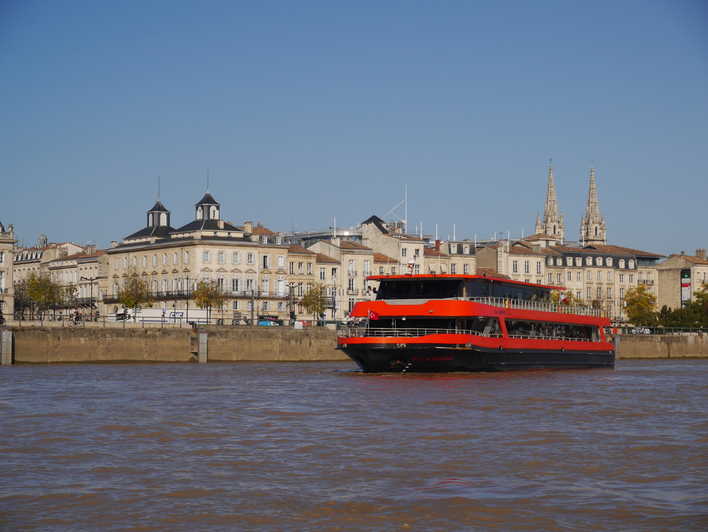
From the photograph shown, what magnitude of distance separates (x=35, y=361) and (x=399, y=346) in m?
24.2

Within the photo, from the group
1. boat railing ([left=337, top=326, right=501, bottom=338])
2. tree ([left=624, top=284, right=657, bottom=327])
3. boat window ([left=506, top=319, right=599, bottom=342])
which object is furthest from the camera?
tree ([left=624, top=284, right=657, bottom=327])

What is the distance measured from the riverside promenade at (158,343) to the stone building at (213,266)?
1980 cm

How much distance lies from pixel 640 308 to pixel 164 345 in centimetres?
6059

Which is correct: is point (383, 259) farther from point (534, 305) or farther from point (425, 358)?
point (425, 358)

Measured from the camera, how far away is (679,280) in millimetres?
133250

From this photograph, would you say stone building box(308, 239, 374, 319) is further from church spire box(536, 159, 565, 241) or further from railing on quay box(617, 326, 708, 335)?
church spire box(536, 159, 565, 241)

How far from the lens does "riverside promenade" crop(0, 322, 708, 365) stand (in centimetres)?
6275

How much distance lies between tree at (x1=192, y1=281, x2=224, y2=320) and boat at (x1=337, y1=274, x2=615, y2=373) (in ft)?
131

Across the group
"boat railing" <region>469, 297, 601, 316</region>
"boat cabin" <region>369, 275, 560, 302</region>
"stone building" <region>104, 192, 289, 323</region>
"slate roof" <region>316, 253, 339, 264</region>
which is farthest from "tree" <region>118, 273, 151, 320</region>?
"boat cabin" <region>369, 275, 560, 302</region>

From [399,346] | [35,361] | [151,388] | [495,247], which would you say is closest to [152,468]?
[151,388]

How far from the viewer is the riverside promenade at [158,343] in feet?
206

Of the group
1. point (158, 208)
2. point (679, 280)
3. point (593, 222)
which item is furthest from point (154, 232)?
point (593, 222)

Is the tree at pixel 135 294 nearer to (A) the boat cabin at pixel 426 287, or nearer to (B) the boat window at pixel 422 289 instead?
(A) the boat cabin at pixel 426 287

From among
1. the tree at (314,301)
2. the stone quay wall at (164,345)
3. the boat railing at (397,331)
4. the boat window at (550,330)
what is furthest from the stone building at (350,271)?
the boat railing at (397,331)
